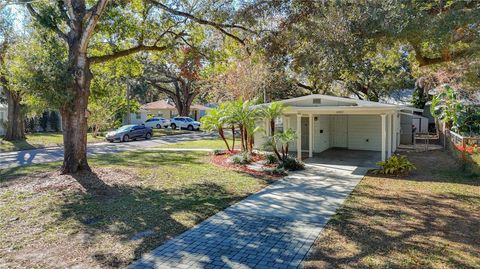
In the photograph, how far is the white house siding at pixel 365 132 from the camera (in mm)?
17406

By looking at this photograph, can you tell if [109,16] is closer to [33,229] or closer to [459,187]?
[33,229]

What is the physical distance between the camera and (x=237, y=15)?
35.8ft

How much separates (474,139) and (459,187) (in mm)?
3326

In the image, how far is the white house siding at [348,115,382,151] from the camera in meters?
17.4

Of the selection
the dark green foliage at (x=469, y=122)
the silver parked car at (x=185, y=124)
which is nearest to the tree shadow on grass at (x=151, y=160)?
the dark green foliage at (x=469, y=122)

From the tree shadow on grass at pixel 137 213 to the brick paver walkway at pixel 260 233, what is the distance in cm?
35

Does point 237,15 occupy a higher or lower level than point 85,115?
higher

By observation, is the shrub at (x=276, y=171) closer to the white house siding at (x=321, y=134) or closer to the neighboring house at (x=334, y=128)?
the neighboring house at (x=334, y=128)

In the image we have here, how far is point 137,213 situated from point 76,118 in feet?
15.8

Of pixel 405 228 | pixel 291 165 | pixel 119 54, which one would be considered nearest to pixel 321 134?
pixel 291 165

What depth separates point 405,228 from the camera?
20.7 ft

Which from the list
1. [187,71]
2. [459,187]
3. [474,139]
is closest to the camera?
[459,187]

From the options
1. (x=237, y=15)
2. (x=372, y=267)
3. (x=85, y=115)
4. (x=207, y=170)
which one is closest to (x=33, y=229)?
(x=85, y=115)

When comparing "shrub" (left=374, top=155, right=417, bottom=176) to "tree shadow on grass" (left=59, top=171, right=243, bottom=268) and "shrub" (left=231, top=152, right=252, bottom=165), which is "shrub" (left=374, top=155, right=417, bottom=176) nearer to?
"shrub" (left=231, top=152, right=252, bottom=165)
